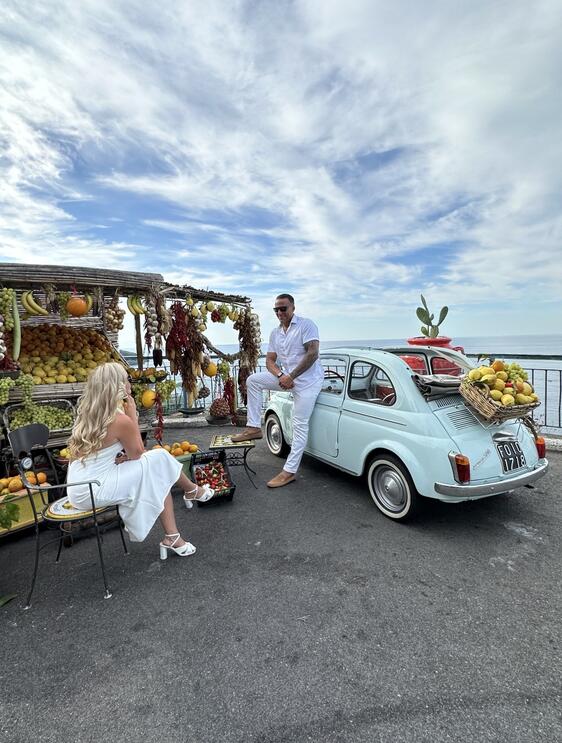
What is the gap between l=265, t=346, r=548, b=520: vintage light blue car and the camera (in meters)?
3.31

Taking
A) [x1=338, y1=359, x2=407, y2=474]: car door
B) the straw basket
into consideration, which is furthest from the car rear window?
the straw basket

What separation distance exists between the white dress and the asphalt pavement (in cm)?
54

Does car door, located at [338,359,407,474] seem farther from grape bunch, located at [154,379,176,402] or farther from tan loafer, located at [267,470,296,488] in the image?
grape bunch, located at [154,379,176,402]

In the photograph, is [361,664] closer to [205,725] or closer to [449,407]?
[205,725]

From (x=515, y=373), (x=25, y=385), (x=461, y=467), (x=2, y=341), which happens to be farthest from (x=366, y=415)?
(x=2, y=341)

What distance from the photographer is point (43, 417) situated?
15.1ft

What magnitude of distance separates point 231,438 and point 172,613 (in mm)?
2501

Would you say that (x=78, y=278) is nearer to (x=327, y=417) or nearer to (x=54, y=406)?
(x=54, y=406)

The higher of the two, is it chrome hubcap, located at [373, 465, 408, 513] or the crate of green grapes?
the crate of green grapes

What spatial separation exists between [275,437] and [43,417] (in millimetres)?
3314

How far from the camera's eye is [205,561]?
3.24 metres

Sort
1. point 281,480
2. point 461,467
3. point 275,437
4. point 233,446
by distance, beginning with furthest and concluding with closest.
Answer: point 275,437 → point 281,480 → point 233,446 → point 461,467

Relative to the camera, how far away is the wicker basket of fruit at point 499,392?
3377 millimetres

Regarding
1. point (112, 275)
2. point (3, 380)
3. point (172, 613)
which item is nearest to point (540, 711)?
point (172, 613)
